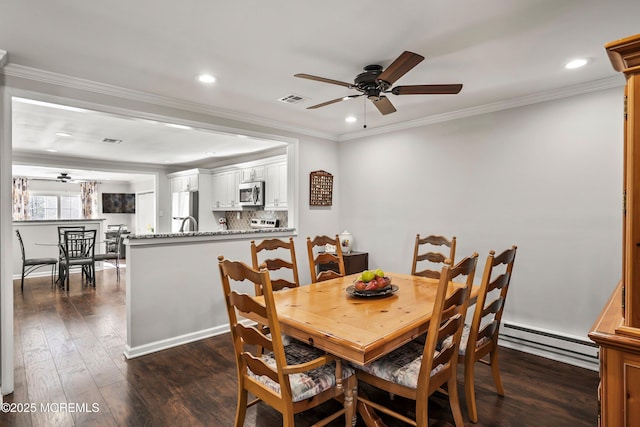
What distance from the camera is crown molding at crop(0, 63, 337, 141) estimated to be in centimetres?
258

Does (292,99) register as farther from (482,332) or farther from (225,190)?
(225,190)

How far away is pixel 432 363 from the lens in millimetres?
1693

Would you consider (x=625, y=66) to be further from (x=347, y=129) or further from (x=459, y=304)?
(x=347, y=129)

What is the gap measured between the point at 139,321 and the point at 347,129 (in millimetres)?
3303

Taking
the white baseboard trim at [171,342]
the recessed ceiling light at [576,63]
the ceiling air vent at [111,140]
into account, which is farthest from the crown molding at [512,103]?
the ceiling air vent at [111,140]

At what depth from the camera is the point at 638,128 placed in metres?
1.09

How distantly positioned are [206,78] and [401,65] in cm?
167

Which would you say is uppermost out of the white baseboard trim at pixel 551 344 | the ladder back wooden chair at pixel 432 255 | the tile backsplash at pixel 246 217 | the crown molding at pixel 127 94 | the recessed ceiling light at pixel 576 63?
the recessed ceiling light at pixel 576 63

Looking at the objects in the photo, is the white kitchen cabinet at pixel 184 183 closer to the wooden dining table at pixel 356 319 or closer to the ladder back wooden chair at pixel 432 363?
the wooden dining table at pixel 356 319

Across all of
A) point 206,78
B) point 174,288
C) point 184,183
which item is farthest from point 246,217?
point 206,78

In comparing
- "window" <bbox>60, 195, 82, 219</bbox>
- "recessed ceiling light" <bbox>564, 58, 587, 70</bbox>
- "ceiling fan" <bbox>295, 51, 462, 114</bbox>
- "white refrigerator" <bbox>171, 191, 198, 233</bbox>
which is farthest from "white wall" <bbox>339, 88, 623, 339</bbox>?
"window" <bbox>60, 195, 82, 219</bbox>

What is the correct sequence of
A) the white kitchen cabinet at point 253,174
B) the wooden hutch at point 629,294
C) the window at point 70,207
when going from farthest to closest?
1. the window at point 70,207
2. the white kitchen cabinet at point 253,174
3. the wooden hutch at point 629,294

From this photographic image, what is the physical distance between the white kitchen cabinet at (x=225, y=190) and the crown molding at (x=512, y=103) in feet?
9.77

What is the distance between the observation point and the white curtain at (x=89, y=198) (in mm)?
10492
